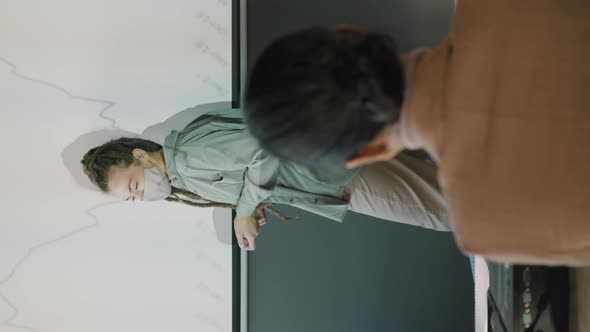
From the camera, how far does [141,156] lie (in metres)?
1.17

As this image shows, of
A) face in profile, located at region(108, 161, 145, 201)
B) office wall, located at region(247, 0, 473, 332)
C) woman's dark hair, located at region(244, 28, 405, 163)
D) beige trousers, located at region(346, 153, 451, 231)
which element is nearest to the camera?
woman's dark hair, located at region(244, 28, 405, 163)

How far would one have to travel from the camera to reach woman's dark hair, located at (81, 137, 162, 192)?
116 cm

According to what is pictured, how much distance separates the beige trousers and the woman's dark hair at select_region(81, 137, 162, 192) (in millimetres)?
585

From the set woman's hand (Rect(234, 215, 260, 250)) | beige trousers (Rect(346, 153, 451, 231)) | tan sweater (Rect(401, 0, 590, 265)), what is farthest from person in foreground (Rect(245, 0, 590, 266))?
woman's hand (Rect(234, 215, 260, 250))

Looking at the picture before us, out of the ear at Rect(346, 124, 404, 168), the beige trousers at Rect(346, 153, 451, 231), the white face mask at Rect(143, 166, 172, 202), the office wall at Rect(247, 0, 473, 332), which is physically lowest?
the office wall at Rect(247, 0, 473, 332)

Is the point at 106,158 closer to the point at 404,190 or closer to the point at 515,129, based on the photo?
the point at 404,190

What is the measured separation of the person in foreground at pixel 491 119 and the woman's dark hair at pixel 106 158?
2.47 feet

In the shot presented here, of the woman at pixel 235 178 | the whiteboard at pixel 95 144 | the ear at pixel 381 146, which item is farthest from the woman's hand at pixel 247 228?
the ear at pixel 381 146

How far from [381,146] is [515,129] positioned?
0.15 metres

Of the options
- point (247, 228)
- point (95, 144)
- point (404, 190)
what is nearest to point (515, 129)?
point (404, 190)

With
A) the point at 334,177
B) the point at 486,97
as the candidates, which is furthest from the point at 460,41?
the point at 334,177

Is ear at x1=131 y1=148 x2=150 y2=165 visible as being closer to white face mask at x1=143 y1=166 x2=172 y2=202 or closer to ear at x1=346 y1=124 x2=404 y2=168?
white face mask at x1=143 y1=166 x2=172 y2=202

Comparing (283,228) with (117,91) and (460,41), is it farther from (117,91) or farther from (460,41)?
(460,41)

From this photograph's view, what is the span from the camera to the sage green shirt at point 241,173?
1.03 metres
